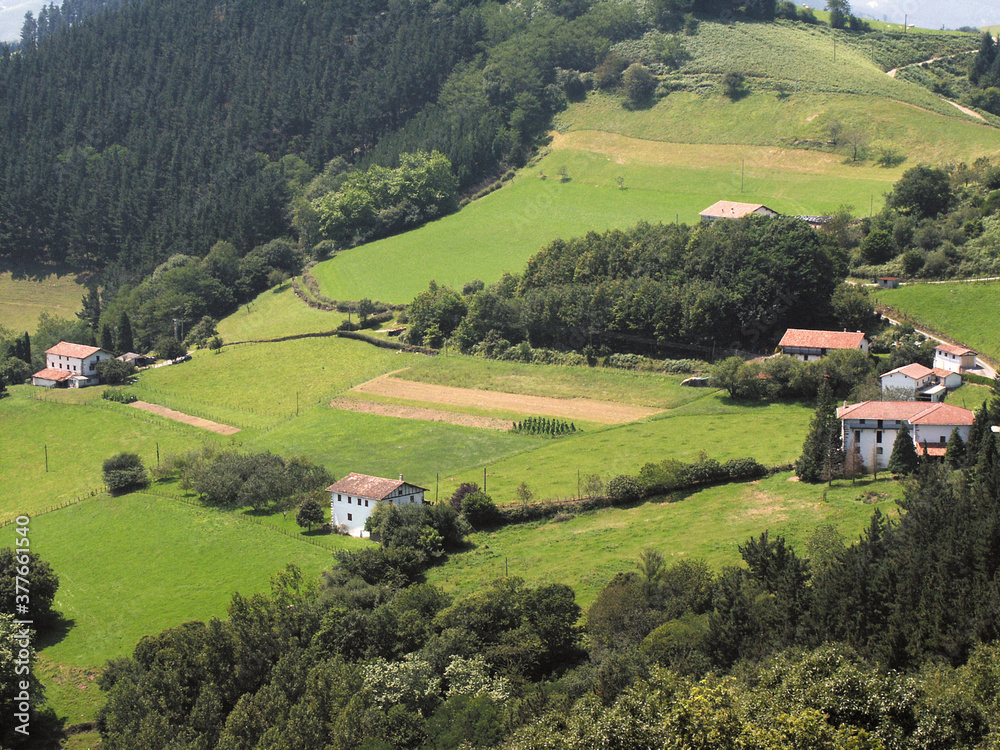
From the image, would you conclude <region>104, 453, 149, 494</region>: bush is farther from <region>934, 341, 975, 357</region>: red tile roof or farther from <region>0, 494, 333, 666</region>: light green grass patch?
<region>934, 341, 975, 357</region>: red tile roof

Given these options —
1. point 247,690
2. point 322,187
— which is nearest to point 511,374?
point 247,690

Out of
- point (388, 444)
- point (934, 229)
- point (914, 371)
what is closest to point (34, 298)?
point (388, 444)

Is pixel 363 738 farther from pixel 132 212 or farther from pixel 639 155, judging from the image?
pixel 132 212

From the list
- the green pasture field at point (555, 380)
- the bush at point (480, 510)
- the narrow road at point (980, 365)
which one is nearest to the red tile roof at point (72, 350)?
the green pasture field at point (555, 380)

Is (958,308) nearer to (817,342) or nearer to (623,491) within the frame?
(817,342)

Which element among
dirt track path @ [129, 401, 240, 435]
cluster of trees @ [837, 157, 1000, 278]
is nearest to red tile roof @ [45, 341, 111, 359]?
dirt track path @ [129, 401, 240, 435]

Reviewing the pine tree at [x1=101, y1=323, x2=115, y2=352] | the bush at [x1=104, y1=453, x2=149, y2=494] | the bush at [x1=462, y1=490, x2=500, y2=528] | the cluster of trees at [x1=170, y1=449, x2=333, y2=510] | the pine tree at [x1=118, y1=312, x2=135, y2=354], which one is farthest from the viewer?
the pine tree at [x1=118, y1=312, x2=135, y2=354]

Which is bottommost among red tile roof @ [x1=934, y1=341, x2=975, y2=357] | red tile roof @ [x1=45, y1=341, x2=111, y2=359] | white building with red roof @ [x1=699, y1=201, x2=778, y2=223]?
red tile roof @ [x1=45, y1=341, x2=111, y2=359]

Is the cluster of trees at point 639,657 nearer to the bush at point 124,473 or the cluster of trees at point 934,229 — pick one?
the bush at point 124,473
